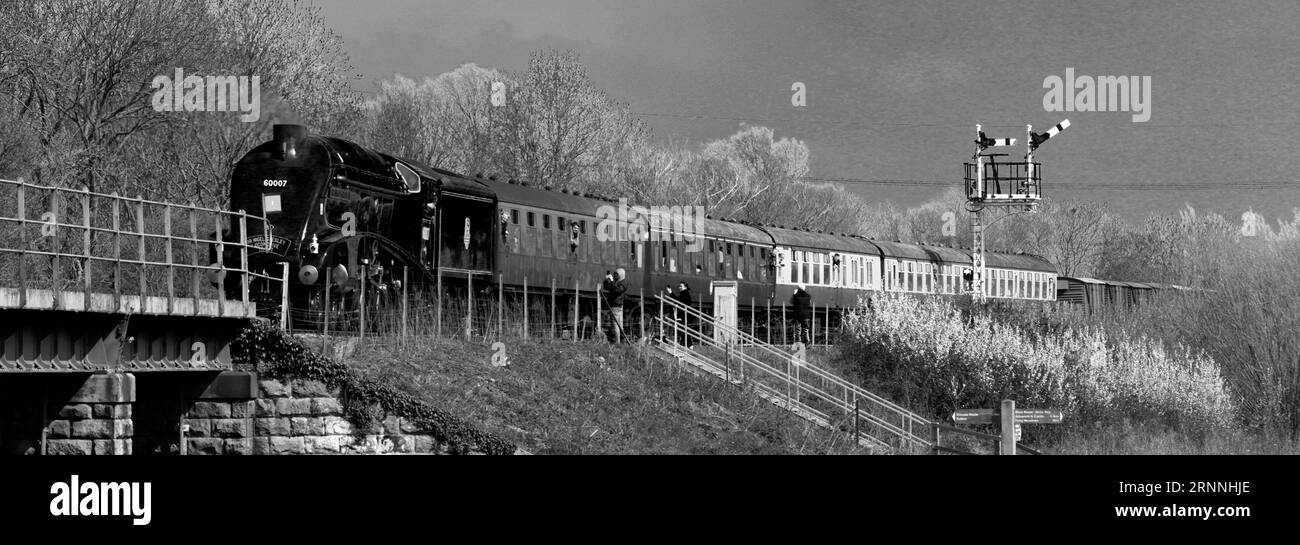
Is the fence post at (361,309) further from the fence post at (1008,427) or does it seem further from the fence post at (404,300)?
the fence post at (1008,427)

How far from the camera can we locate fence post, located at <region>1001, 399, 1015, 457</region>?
80.4 ft

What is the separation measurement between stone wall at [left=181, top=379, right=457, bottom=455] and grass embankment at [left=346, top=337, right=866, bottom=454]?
32.2 inches

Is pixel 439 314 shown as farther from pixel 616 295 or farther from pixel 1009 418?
pixel 1009 418

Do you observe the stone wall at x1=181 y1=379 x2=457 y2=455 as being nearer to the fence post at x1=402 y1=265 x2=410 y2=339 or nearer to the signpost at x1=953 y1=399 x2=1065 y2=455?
the fence post at x1=402 y1=265 x2=410 y2=339

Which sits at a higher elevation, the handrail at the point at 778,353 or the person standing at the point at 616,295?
the person standing at the point at 616,295

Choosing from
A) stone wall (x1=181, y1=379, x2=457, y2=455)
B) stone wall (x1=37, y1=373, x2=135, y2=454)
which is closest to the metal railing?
stone wall (x1=37, y1=373, x2=135, y2=454)

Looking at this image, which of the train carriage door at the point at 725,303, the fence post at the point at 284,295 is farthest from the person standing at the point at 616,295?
the fence post at the point at 284,295

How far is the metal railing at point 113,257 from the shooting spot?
61.5 ft

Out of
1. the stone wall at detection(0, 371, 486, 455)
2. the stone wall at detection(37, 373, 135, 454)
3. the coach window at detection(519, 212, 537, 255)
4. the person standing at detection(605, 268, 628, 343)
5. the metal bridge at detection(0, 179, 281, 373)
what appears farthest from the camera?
the coach window at detection(519, 212, 537, 255)

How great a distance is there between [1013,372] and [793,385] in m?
7.38

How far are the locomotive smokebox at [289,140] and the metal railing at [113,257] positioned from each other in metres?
1.18
